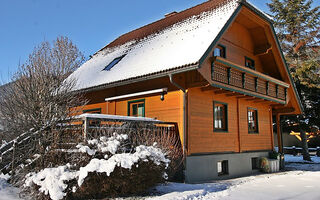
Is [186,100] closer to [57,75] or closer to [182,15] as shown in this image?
[57,75]

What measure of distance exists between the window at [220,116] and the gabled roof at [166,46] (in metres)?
3.12

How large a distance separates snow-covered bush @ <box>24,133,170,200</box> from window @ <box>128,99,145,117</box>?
17.4 ft

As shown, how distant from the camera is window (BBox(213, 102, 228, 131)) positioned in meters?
13.2

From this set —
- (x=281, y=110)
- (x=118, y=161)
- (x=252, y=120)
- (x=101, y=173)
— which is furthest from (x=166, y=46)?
(x=281, y=110)

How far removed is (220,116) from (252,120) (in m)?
3.66


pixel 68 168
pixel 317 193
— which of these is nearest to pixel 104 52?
pixel 68 168

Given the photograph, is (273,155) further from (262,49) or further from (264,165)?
(262,49)

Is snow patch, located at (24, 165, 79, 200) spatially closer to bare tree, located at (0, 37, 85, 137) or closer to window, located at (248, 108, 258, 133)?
bare tree, located at (0, 37, 85, 137)

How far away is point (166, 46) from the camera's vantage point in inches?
519

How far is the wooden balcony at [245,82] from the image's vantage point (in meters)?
11.4

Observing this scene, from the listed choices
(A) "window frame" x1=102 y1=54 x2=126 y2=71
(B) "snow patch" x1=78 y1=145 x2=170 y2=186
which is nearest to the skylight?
(A) "window frame" x1=102 y1=54 x2=126 y2=71

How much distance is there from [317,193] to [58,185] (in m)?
7.65

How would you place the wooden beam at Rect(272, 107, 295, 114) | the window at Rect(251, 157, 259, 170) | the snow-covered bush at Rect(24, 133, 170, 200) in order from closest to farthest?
the snow-covered bush at Rect(24, 133, 170, 200) < the window at Rect(251, 157, 259, 170) < the wooden beam at Rect(272, 107, 295, 114)

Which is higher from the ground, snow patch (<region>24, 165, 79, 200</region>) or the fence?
the fence
